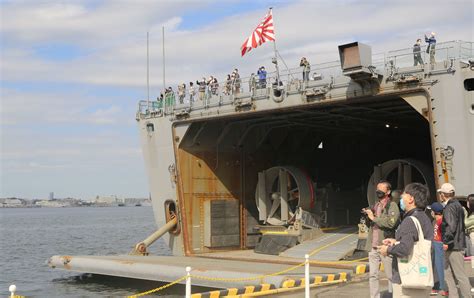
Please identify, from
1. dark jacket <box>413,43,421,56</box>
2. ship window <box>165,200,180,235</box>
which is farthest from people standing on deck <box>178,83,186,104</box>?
dark jacket <box>413,43,421,56</box>

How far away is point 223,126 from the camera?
21.7 metres

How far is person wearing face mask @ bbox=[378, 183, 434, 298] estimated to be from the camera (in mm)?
5926

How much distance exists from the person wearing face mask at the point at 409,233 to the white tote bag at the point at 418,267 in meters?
0.05

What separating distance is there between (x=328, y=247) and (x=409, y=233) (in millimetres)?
13616

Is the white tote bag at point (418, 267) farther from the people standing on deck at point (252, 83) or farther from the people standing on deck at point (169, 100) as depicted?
the people standing on deck at point (169, 100)

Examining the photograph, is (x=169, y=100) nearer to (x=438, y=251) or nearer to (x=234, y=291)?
(x=234, y=291)

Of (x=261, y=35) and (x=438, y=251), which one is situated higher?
(x=261, y=35)

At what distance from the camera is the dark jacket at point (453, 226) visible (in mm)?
7852

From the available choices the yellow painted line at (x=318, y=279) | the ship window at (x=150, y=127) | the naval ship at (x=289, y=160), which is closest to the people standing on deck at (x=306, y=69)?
the naval ship at (x=289, y=160)

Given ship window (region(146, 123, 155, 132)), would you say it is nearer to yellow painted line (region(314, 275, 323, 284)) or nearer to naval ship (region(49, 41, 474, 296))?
naval ship (region(49, 41, 474, 296))

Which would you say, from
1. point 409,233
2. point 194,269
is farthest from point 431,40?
point 409,233

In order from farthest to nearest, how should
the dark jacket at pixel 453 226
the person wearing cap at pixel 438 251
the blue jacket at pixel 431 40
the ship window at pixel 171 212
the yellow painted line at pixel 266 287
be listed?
1. the ship window at pixel 171 212
2. the blue jacket at pixel 431 40
3. the yellow painted line at pixel 266 287
4. the dark jacket at pixel 453 226
5. the person wearing cap at pixel 438 251

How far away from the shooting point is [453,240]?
7949 mm

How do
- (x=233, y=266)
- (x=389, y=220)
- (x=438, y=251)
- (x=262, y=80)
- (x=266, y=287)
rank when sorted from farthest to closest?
1. (x=262, y=80)
2. (x=233, y=266)
3. (x=266, y=287)
4. (x=389, y=220)
5. (x=438, y=251)
